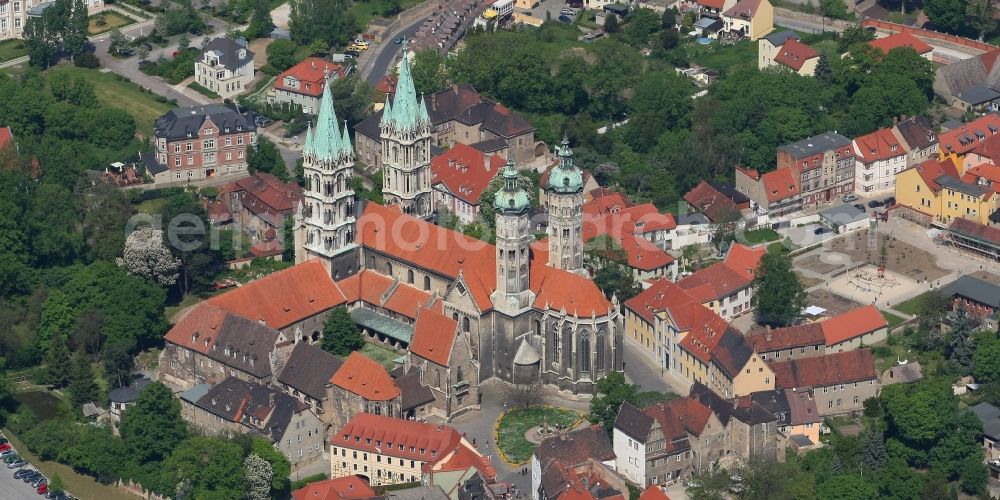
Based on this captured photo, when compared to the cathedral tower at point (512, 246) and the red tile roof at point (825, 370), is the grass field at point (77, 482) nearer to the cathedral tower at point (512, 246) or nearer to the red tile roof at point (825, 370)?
the cathedral tower at point (512, 246)

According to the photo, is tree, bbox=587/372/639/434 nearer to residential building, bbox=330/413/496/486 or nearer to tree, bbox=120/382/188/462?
residential building, bbox=330/413/496/486

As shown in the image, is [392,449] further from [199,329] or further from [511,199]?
[199,329]

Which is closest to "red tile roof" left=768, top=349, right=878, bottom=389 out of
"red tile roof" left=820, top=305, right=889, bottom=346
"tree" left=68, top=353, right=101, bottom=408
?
"red tile roof" left=820, top=305, right=889, bottom=346

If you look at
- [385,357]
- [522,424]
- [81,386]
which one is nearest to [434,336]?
[385,357]

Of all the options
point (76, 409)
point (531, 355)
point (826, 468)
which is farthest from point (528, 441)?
point (76, 409)

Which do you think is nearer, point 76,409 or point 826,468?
point 826,468

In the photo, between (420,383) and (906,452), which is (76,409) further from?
(906,452)
